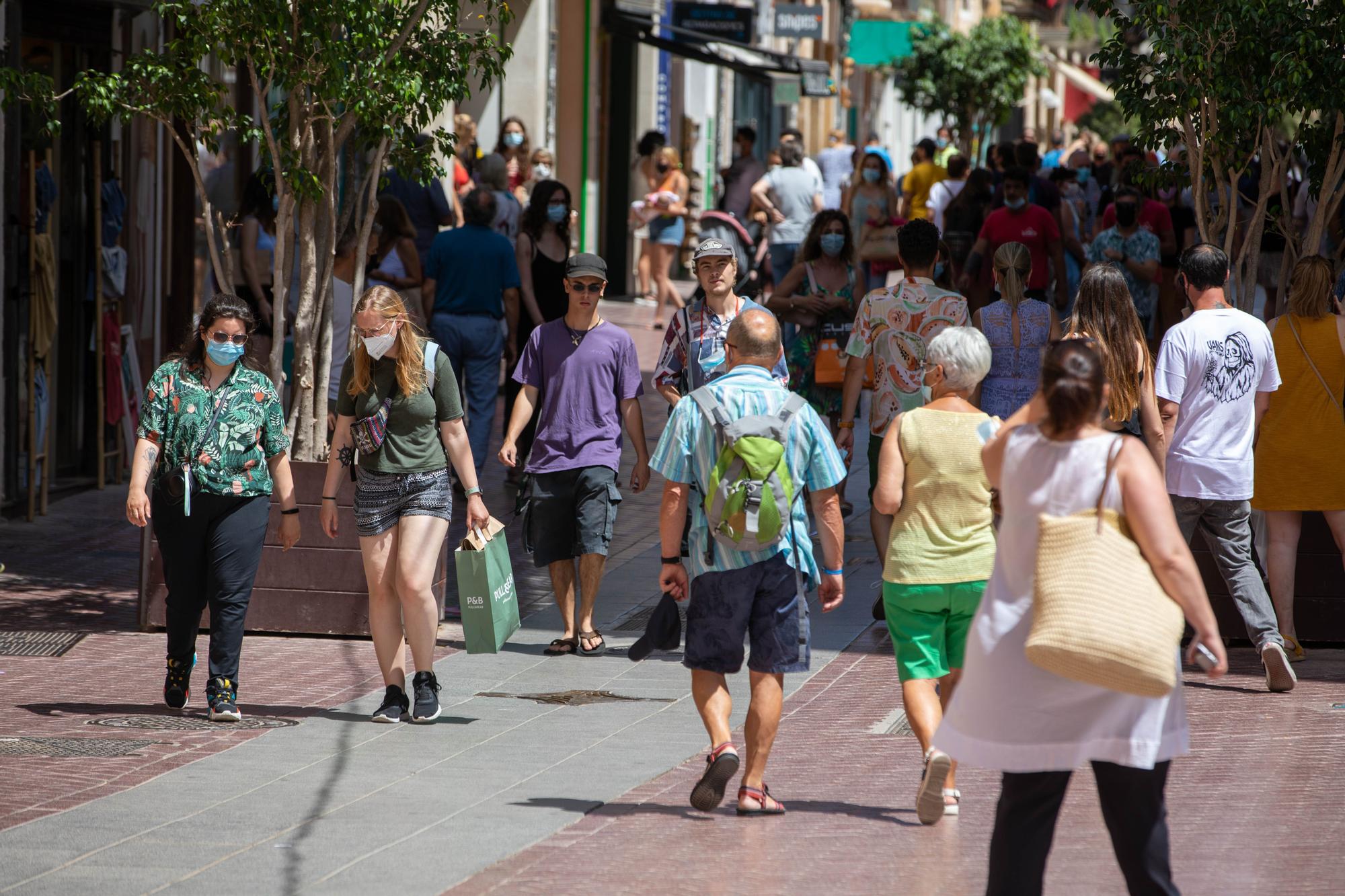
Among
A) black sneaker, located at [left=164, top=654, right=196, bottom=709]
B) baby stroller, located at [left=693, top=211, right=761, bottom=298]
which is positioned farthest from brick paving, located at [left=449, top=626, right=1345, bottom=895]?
baby stroller, located at [left=693, top=211, right=761, bottom=298]

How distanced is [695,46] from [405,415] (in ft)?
75.6

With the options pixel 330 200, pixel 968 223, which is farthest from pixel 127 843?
pixel 968 223

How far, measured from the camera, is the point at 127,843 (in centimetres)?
582

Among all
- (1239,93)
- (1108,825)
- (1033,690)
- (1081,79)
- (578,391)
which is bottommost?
(1108,825)

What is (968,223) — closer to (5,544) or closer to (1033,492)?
(5,544)

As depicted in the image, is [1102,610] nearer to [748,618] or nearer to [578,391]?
[748,618]

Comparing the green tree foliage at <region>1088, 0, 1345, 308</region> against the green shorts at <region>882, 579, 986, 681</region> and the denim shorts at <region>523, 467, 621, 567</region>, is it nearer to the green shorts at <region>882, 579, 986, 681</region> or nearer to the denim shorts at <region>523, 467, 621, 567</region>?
the denim shorts at <region>523, 467, 621, 567</region>

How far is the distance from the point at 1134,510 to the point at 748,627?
6.31ft

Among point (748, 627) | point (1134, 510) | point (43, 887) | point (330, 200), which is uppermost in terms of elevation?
point (330, 200)

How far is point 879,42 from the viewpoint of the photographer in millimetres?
42812

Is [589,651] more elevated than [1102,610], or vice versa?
[1102,610]

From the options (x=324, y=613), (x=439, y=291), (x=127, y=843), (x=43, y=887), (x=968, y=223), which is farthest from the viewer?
(x=968, y=223)

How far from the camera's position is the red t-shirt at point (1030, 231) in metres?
15.9

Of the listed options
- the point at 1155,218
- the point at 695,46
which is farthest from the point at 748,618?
the point at 695,46
